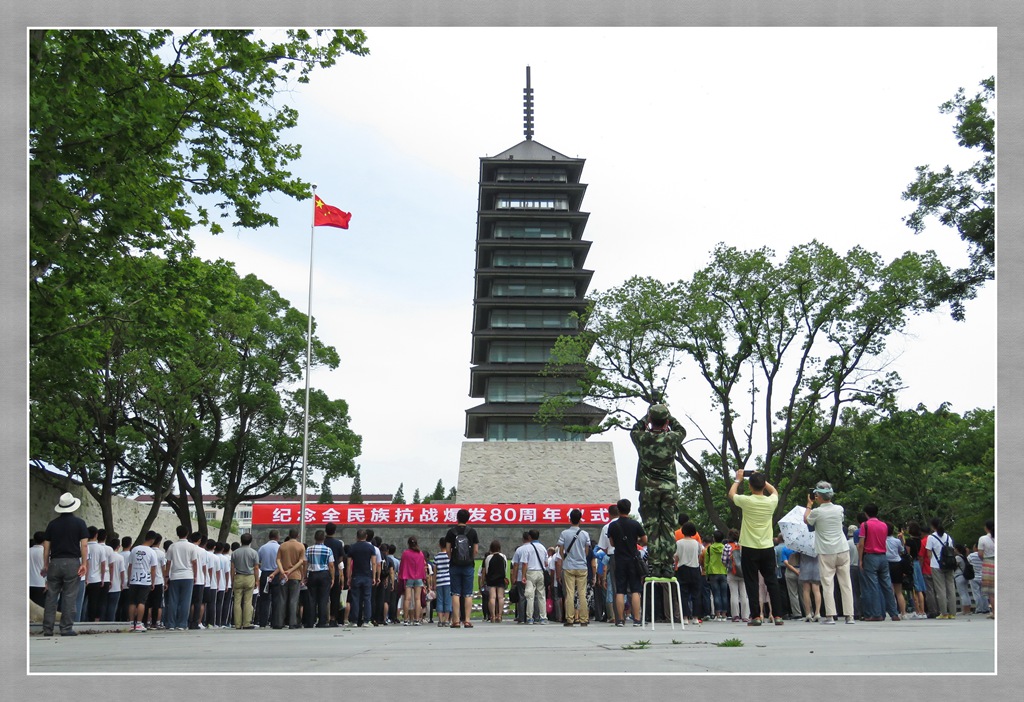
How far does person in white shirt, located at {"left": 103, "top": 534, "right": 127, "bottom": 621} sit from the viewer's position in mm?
15547

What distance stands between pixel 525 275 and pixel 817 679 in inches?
1726

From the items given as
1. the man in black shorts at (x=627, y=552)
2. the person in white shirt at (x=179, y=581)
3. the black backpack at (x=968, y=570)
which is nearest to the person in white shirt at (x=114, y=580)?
the person in white shirt at (x=179, y=581)

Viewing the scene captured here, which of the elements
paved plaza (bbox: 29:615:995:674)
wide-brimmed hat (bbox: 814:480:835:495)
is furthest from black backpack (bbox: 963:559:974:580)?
paved plaza (bbox: 29:615:995:674)

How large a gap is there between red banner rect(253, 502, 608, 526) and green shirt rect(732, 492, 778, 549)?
25546 millimetres

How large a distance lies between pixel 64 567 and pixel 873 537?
429 inches

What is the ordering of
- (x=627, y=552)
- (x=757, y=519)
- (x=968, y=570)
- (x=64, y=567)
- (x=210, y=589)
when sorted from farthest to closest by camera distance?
(x=968, y=570) → (x=210, y=589) → (x=64, y=567) → (x=627, y=552) → (x=757, y=519)

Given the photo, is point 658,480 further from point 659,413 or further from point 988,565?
point 988,565

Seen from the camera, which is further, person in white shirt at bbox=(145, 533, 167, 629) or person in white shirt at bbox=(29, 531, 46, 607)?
person in white shirt at bbox=(145, 533, 167, 629)

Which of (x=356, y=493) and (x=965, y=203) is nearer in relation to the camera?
(x=965, y=203)

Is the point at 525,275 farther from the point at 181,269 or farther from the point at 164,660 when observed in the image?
the point at 164,660

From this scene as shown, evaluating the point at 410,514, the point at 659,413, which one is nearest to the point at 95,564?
the point at 659,413

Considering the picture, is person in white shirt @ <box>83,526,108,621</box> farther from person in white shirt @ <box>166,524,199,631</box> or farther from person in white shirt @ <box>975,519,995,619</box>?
person in white shirt @ <box>975,519,995,619</box>

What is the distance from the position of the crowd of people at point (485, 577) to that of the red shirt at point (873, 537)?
19mm

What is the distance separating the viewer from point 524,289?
160ft
